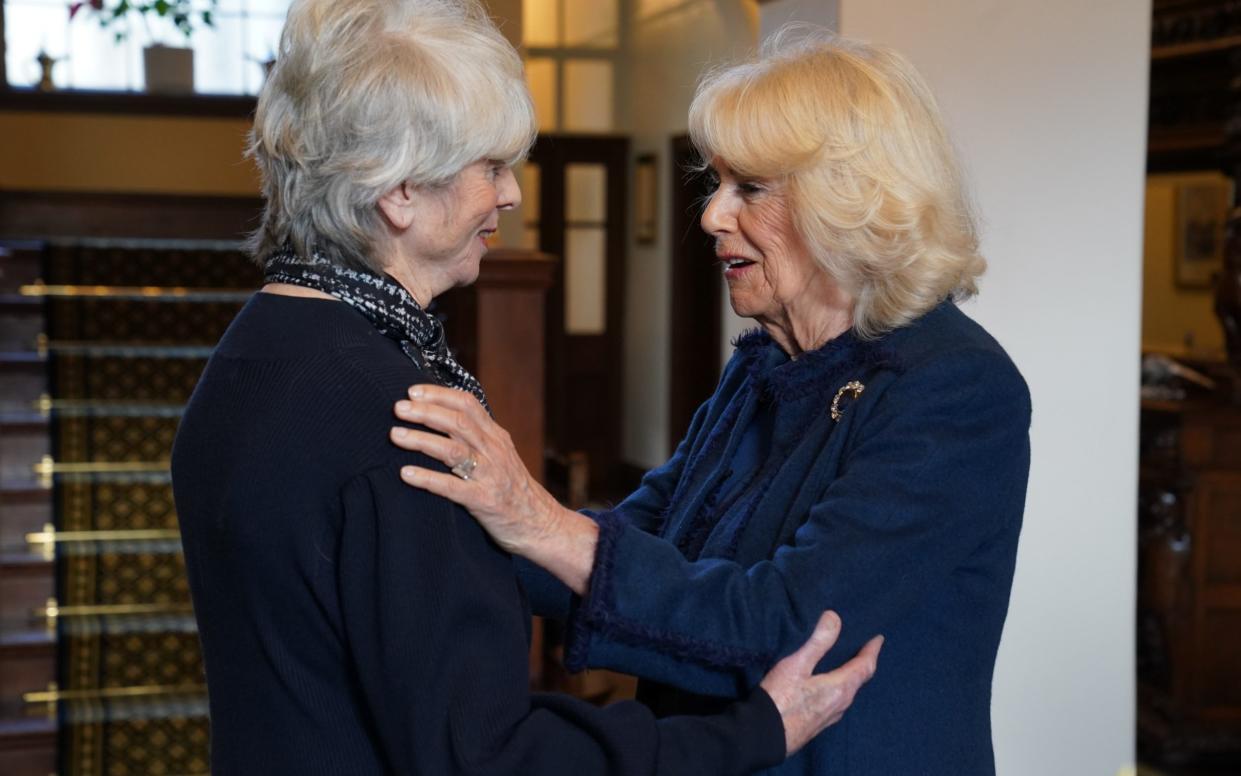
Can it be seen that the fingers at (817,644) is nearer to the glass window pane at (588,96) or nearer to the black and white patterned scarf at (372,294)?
the black and white patterned scarf at (372,294)

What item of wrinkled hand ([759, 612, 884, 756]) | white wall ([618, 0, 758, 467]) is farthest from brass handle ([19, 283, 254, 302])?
wrinkled hand ([759, 612, 884, 756])

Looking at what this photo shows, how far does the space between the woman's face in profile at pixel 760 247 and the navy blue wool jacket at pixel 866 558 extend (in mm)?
91

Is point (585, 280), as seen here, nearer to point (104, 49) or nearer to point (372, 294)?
point (104, 49)

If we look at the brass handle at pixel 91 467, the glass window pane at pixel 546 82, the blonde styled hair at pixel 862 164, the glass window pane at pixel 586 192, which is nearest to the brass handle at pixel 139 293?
the brass handle at pixel 91 467

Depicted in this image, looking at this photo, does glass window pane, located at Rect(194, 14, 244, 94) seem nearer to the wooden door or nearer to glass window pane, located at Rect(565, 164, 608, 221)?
the wooden door

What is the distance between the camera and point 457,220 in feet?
4.88

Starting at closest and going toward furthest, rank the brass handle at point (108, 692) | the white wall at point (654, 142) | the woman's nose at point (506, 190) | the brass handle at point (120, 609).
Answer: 1. the woman's nose at point (506, 190)
2. the brass handle at point (108, 692)
3. the brass handle at point (120, 609)
4. the white wall at point (654, 142)

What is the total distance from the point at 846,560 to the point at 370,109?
729 mm

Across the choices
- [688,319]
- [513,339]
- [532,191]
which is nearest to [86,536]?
[513,339]

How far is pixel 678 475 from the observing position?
7.13 ft

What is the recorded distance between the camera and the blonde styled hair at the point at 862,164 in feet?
5.70

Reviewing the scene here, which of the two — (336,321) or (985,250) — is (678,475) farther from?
(985,250)

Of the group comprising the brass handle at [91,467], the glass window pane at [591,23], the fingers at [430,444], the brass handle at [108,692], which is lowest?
the brass handle at [108,692]

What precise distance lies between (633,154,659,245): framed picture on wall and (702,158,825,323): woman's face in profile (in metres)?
8.83
